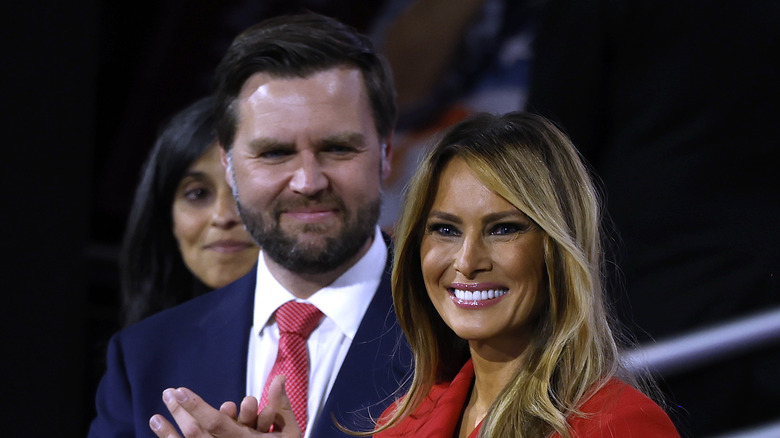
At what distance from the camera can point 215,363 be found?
1.48 meters

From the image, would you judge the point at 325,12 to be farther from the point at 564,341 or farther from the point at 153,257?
the point at 564,341

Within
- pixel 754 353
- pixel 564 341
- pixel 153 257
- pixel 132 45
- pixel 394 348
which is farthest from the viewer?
pixel 132 45

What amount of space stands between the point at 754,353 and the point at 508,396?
0.54 metres

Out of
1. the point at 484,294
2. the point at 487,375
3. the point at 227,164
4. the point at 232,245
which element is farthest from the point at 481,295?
the point at 232,245

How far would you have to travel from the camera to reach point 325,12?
227cm

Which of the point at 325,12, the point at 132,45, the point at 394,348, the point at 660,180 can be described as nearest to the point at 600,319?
the point at 394,348

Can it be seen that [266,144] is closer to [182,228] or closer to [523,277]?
[182,228]

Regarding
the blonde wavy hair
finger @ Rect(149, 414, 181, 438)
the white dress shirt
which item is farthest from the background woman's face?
the blonde wavy hair

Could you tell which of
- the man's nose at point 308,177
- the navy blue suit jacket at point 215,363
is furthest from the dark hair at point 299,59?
the navy blue suit jacket at point 215,363

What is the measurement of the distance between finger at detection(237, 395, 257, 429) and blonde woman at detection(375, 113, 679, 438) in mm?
215

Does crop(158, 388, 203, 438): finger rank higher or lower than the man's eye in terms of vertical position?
lower

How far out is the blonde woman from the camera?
3.78ft

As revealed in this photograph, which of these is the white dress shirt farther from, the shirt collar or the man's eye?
the man's eye

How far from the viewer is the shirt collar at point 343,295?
148 cm
